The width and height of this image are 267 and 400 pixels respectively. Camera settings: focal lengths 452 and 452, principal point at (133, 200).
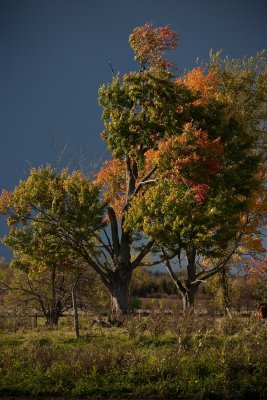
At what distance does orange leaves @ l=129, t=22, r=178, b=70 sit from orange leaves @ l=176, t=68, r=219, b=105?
186 cm

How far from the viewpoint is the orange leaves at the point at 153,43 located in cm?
2850

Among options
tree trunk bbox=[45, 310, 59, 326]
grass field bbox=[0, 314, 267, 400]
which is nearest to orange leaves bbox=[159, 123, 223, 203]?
grass field bbox=[0, 314, 267, 400]

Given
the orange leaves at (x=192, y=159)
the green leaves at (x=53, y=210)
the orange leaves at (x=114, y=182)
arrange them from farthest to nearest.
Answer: the orange leaves at (x=114, y=182), the green leaves at (x=53, y=210), the orange leaves at (x=192, y=159)

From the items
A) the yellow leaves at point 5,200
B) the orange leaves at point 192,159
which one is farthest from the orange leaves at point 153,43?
the yellow leaves at point 5,200

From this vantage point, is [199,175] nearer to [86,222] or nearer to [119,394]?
[86,222]

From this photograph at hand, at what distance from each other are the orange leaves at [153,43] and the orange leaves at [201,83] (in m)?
1.86

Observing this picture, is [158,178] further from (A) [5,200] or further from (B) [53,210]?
(A) [5,200]

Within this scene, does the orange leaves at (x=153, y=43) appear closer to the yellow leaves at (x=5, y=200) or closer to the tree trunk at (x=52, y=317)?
the yellow leaves at (x=5, y=200)

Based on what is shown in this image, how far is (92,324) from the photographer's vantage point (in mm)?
25312

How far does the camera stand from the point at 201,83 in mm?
31156

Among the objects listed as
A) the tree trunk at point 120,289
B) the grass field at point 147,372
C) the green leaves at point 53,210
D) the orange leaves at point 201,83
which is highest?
the orange leaves at point 201,83

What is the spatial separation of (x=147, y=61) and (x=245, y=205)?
36.9ft

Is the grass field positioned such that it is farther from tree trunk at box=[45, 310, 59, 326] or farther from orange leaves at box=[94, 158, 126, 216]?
tree trunk at box=[45, 310, 59, 326]

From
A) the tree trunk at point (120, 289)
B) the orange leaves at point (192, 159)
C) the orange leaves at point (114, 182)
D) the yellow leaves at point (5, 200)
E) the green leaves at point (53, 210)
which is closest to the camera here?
the orange leaves at point (192, 159)
